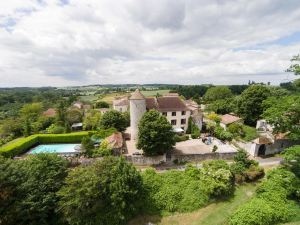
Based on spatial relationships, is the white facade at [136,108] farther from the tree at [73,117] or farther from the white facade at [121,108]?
the white facade at [121,108]

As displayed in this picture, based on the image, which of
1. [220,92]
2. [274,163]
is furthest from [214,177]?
[220,92]

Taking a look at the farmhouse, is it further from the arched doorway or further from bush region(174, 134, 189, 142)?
the arched doorway

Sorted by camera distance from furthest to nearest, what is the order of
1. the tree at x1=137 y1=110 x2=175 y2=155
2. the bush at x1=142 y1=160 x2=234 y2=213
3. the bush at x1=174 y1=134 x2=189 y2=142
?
the bush at x1=174 y1=134 x2=189 y2=142, the tree at x1=137 y1=110 x2=175 y2=155, the bush at x1=142 y1=160 x2=234 y2=213

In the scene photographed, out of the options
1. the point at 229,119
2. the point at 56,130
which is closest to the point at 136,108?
the point at 56,130

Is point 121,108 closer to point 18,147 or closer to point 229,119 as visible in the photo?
point 18,147

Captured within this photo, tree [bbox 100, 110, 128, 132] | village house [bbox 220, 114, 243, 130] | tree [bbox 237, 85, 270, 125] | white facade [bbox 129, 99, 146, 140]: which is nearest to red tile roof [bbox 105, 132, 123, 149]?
white facade [bbox 129, 99, 146, 140]

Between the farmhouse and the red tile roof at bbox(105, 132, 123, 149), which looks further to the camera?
the farmhouse

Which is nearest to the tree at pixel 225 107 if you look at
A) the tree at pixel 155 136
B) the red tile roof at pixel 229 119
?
the red tile roof at pixel 229 119
